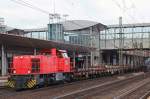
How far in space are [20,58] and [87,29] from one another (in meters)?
64.7

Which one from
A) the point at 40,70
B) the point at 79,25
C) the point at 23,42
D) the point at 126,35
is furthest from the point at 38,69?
the point at 126,35

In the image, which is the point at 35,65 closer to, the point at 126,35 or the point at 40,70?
the point at 40,70

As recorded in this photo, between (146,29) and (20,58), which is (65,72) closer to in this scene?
(20,58)

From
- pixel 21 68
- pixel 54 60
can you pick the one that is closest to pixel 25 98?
pixel 21 68

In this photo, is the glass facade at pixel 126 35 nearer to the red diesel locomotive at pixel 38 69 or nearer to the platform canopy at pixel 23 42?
the platform canopy at pixel 23 42

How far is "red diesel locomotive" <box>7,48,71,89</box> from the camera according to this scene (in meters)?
25.0

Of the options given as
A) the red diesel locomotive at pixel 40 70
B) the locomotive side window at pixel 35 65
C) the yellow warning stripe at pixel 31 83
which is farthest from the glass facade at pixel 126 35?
the yellow warning stripe at pixel 31 83

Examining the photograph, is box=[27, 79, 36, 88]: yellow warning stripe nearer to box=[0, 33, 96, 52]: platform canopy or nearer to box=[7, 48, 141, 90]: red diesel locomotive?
box=[7, 48, 141, 90]: red diesel locomotive

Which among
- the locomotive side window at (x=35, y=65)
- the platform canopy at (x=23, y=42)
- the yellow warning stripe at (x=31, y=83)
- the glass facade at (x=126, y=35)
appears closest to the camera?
the yellow warning stripe at (x=31, y=83)

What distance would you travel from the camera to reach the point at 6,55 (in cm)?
4519

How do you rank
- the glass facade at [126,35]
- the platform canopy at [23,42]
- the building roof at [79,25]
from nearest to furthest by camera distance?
the platform canopy at [23,42] → the glass facade at [126,35] → the building roof at [79,25]

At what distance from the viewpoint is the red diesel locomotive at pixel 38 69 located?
25016 millimetres

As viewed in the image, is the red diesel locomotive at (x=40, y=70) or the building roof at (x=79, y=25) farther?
the building roof at (x=79, y=25)

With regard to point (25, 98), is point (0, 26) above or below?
above
